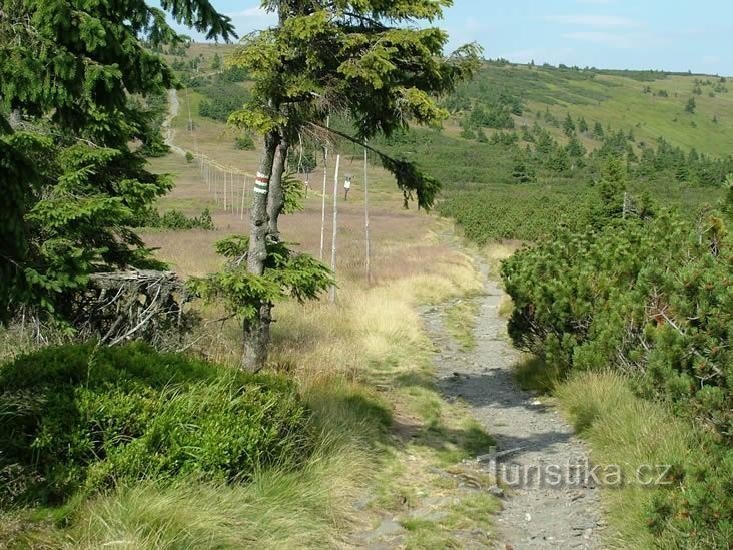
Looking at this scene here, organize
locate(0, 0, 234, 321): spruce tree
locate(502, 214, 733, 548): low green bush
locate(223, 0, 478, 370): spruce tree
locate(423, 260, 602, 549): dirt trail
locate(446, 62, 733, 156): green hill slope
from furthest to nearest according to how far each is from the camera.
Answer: locate(446, 62, 733, 156): green hill slope
locate(223, 0, 478, 370): spruce tree
locate(423, 260, 602, 549): dirt trail
locate(502, 214, 733, 548): low green bush
locate(0, 0, 234, 321): spruce tree

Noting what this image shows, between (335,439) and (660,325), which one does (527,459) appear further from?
(335,439)

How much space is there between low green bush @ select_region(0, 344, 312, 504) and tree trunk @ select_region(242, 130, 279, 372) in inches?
70.2

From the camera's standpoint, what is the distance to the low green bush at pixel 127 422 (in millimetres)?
4762

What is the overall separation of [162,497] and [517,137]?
422 ft

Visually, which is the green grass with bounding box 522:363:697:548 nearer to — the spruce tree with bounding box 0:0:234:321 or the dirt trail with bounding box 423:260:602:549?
the dirt trail with bounding box 423:260:602:549

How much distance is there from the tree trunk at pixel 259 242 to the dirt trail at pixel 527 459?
8.88 ft

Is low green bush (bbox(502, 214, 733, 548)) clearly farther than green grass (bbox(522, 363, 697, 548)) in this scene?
No

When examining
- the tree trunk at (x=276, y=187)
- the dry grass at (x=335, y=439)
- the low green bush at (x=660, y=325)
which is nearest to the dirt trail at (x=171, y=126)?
the dry grass at (x=335, y=439)

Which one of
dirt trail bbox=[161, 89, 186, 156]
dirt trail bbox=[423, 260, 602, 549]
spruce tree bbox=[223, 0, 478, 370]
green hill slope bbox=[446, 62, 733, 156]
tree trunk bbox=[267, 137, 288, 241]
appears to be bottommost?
dirt trail bbox=[423, 260, 602, 549]

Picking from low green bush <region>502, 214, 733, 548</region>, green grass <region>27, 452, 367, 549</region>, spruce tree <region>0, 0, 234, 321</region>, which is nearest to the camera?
spruce tree <region>0, 0, 234, 321</region>

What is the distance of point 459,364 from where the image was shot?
13.4 m

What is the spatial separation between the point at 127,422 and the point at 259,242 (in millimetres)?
3136

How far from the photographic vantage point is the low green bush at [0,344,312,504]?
476cm

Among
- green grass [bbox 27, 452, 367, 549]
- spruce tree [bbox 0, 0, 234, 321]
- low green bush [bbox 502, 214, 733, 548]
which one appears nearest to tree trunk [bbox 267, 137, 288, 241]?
spruce tree [bbox 0, 0, 234, 321]
